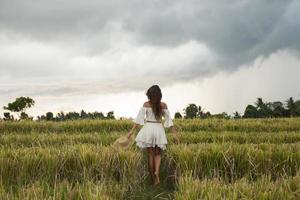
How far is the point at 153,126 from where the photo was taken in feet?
28.8

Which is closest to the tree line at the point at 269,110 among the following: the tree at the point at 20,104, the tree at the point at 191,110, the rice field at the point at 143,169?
the tree at the point at 191,110

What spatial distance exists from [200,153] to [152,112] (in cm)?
104

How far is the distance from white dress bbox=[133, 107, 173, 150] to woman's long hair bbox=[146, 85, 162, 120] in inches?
4.6

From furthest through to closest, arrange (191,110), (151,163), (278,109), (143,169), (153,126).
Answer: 1. (278,109)
2. (191,110)
3. (143,169)
4. (153,126)
5. (151,163)

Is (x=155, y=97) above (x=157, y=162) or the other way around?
above

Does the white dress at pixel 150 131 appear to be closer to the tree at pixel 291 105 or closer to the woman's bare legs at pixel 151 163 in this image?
the woman's bare legs at pixel 151 163

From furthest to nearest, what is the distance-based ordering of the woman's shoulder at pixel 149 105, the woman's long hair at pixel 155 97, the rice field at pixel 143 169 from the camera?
the woman's shoulder at pixel 149 105
the woman's long hair at pixel 155 97
the rice field at pixel 143 169

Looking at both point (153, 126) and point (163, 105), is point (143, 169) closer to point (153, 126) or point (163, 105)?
point (153, 126)

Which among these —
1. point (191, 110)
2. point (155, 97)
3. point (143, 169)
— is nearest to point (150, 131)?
point (155, 97)

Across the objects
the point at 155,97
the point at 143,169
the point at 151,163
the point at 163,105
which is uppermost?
the point at 155,97

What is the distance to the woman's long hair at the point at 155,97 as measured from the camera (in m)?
8.55

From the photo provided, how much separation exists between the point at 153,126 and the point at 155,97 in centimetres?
51

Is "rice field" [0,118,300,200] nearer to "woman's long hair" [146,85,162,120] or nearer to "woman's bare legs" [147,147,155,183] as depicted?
"woman's bare legs" [147,147,155,183]

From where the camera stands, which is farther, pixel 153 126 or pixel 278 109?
pixel 278 109
